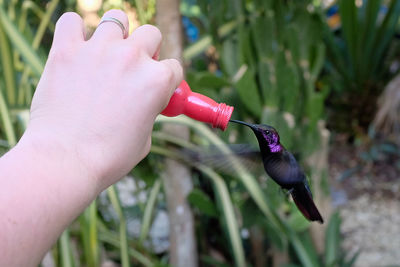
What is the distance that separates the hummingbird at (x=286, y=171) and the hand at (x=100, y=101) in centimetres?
15

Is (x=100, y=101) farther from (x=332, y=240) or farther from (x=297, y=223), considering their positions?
(x=332, y=240)

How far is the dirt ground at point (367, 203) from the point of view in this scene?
2.00m

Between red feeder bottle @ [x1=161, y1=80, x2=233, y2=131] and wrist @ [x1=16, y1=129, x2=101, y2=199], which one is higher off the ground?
wrist @ [x1=16, y1=129, x2=101, y2=199]

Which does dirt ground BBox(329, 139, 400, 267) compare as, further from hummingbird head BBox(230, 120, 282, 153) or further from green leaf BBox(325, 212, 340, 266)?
hummingbird head BBox(230, 120, 282, 153)

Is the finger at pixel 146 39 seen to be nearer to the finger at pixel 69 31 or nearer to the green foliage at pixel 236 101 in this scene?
the finger at pixel 69 31

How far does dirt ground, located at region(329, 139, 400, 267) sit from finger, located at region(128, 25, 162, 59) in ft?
4.92

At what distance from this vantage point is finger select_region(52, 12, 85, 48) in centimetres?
44

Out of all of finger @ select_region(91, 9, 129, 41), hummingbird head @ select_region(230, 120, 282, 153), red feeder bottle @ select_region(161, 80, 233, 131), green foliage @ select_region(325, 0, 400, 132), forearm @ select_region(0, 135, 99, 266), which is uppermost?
finger @ select_region(91, 9, 129, 41)

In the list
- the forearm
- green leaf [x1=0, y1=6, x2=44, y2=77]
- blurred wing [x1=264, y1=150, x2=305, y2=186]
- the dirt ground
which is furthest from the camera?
the dirt ground

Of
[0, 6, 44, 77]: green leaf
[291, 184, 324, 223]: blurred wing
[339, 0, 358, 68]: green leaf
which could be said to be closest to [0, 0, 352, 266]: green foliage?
[0, 6, 44, 77]: green leaf

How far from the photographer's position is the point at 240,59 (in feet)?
4.49

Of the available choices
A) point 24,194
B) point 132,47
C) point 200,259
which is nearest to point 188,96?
point 132,47

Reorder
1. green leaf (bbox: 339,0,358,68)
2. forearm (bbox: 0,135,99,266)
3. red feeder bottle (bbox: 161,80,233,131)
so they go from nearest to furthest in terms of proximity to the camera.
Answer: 1. forearm (bbox: 0,135,99,266)
2. red feeder bottle (bbox: 161,80,233,131)
3. green leaf (bbox: 339,0,358,68)

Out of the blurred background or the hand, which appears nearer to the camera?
the hand
